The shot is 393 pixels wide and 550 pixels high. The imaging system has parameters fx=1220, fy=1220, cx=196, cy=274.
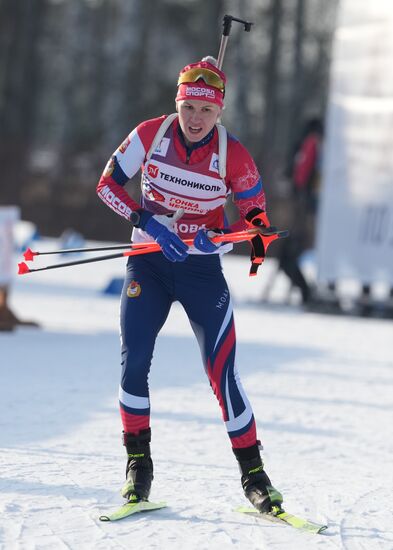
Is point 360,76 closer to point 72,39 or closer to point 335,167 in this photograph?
point 335,167

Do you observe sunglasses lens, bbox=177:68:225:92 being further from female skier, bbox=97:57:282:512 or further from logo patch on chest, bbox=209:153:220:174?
logo patch on chest, bbox=209:153:220:174

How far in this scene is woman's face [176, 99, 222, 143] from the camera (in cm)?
489

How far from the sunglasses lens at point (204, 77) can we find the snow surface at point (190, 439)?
172 cm

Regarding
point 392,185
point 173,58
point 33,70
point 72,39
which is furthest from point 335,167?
point 173,58

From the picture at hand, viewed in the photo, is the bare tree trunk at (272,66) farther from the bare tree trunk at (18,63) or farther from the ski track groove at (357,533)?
the ski track groove at (357,533)

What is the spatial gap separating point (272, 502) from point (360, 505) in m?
0.56

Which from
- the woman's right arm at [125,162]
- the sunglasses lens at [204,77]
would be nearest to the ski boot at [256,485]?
the woman's right arm at [125,162]

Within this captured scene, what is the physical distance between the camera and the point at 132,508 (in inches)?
189

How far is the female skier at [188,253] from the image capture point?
491cm

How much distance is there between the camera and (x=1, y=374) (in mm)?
8469

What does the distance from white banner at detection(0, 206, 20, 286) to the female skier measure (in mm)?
6291

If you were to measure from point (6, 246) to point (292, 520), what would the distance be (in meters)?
6.91

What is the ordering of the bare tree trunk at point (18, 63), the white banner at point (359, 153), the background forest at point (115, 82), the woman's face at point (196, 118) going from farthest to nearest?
the bare tree trunk at point (18, 63)
the background forest at point (115, 82)
the white banner at point (359, 153)
the woman's face at point (196, 118)

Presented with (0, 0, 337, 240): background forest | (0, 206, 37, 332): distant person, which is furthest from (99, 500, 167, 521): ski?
(0, 0, 337, 240): background forest
